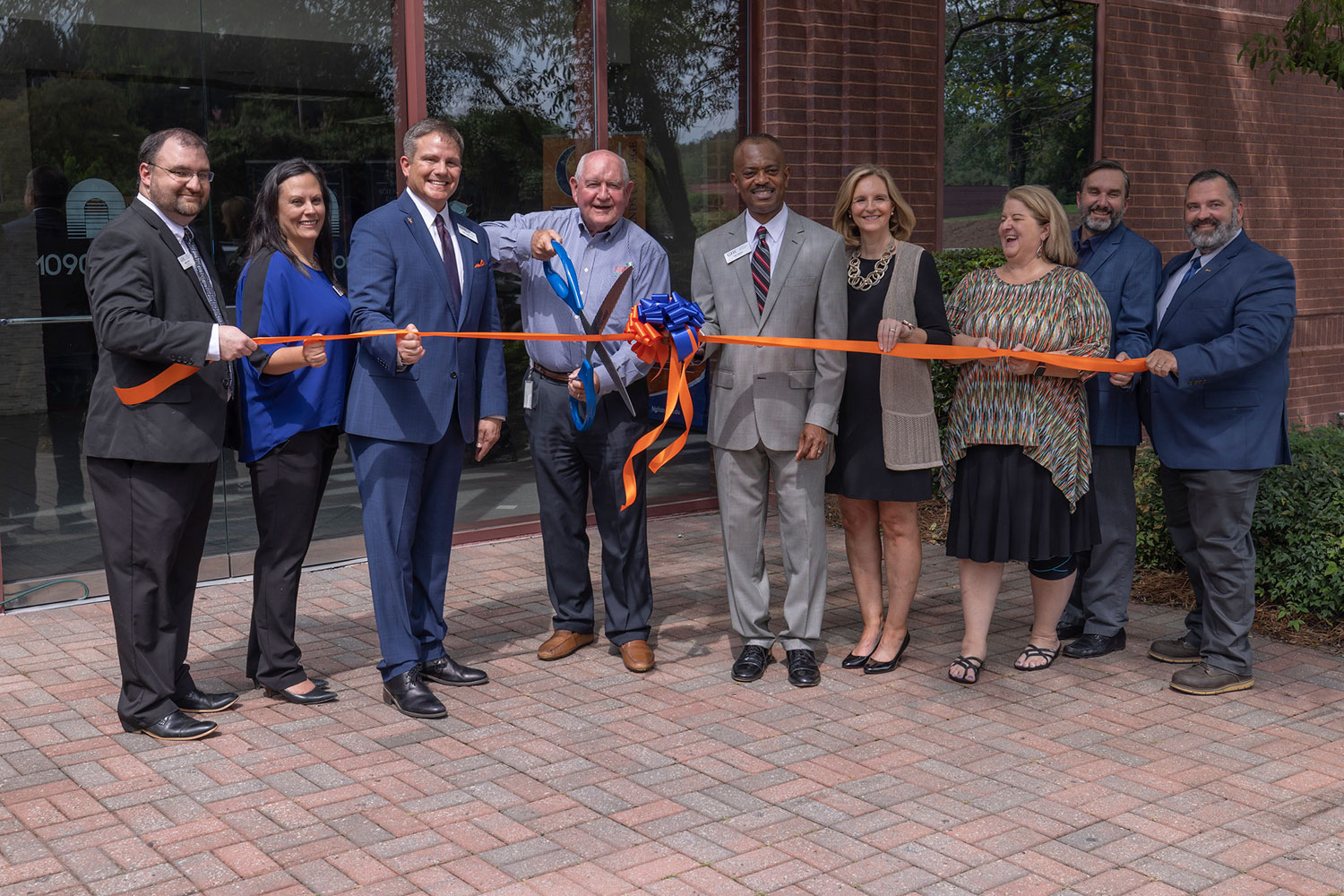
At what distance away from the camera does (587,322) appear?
5.47 meters

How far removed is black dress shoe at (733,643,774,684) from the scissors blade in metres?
1.15

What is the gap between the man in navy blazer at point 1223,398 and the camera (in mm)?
5238

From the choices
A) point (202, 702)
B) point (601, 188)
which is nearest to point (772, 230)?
point (601, 188)

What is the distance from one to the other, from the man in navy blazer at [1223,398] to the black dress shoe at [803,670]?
1422 mm

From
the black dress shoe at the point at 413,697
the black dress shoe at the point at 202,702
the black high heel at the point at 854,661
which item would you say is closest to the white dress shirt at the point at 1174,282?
the black high heel at the point at 854,661

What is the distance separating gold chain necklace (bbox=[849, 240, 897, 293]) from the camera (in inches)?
214

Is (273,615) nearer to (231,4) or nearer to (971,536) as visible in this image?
(971,536)

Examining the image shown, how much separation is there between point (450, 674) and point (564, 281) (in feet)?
5.42

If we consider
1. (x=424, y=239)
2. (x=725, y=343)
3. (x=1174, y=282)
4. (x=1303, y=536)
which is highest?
(x=424, y=239)

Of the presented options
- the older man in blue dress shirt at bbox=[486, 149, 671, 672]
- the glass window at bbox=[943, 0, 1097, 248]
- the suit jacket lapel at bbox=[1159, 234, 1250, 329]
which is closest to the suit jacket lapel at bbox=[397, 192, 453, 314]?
the older man in blue dress shirt at bbox=[486, 149, 671, 672]

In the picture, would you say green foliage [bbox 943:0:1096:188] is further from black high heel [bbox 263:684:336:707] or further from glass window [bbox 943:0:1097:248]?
black high heel [bbox 263:684:336:707]

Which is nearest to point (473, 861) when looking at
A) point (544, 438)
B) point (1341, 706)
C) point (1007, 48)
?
point (544, 438)

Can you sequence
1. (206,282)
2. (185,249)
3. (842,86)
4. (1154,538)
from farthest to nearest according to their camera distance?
(842,86)
(1154,538)
(206,282)
(185,249)

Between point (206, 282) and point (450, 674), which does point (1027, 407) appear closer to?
point (450, 674)
